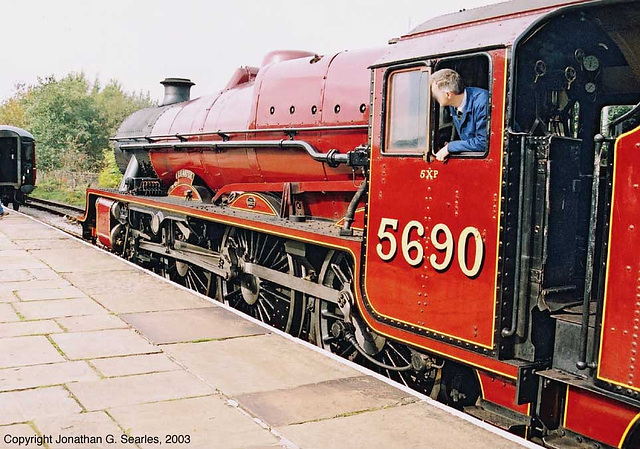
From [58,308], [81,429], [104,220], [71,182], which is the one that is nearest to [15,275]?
[58,308]

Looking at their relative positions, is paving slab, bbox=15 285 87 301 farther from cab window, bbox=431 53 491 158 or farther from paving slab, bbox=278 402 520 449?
cab window, bbox=431 53 491 158

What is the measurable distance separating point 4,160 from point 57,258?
16064 millimetres

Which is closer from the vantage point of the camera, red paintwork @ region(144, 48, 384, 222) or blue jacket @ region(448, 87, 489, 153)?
blue jacket @ region(448, 87, 489, 153)

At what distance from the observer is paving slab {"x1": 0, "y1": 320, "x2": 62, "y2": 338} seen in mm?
5602

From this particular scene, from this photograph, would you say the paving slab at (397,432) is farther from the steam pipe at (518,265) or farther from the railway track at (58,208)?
the railway track at (58,208)

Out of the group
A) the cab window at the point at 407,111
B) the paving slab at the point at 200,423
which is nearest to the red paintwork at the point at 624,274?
the cab window at the point at 407,111

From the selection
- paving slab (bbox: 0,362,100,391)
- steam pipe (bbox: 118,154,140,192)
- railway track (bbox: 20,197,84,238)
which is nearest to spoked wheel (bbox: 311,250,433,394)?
paving slab (bbox: 0,362,100,391)

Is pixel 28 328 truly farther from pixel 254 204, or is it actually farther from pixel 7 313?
pixel 254 204

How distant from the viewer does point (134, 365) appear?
480cm

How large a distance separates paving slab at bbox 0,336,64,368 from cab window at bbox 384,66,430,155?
9.89 feet

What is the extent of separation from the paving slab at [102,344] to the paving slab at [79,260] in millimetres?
3195

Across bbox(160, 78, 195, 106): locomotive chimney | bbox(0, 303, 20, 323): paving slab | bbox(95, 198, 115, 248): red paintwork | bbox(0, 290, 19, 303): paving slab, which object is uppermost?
bbox(160, 78, 195, 106): locomotive chimney

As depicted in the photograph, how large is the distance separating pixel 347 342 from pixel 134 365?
1.92 m

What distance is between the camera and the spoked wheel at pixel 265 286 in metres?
6.45
